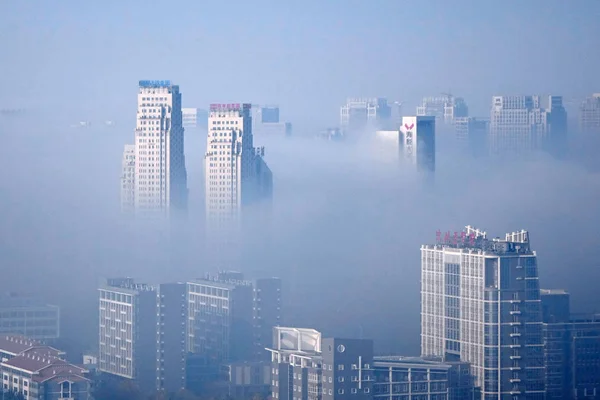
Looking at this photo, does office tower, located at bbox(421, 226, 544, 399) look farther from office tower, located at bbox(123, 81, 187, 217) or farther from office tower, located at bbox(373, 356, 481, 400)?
office tower, located at bbox(123, 81, 187, 217)

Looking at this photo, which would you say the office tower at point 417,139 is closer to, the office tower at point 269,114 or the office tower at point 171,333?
the office tower at point 269,114

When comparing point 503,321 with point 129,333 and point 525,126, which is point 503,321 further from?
point 525,126

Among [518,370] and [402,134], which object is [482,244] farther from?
[402,134]

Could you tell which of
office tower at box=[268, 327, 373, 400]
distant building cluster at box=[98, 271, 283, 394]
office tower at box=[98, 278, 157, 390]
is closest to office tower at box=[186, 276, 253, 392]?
distant building cluster at box=[98, 271, 283, 394]

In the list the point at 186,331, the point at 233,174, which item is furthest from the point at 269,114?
the point at 186,331

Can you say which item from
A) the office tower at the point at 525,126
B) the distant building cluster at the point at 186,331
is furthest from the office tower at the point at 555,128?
the distant building cluster at the point at 186,331
